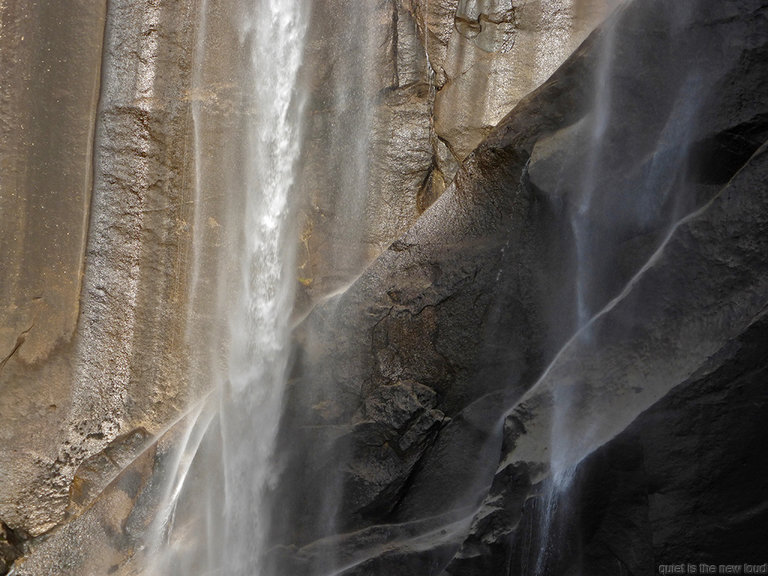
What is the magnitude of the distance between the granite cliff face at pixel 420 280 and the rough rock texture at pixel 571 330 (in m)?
0.01

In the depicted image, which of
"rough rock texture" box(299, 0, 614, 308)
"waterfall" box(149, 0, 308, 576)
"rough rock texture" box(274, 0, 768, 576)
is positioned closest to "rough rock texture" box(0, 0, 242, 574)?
"waterfall" box(149, 0, 308, 576)

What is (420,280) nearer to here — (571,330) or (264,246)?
(571,330)

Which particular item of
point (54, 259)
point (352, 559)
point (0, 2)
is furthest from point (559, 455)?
point (0, 2)

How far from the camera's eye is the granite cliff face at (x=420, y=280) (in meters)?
3.02

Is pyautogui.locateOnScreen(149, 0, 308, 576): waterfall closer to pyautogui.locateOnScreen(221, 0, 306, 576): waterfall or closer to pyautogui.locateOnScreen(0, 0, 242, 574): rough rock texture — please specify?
pyautogui.locateOnScreen(221, 0, 306, 576): waterfall

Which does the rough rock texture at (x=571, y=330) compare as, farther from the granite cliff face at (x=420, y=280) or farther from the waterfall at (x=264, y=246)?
the waterfall at (x=264, y=246)

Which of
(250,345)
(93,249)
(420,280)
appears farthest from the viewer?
(93,249)

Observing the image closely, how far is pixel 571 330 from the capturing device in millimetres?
3346

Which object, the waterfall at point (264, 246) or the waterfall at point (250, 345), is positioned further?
the waterfall at point (264, 246)

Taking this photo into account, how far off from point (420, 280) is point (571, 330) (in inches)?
29.9

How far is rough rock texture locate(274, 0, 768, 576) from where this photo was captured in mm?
2943

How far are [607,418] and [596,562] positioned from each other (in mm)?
508

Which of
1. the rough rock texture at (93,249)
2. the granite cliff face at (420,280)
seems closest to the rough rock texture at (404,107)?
the granite cliff face at (420,280)

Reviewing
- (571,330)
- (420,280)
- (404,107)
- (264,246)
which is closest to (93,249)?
(264,246)
